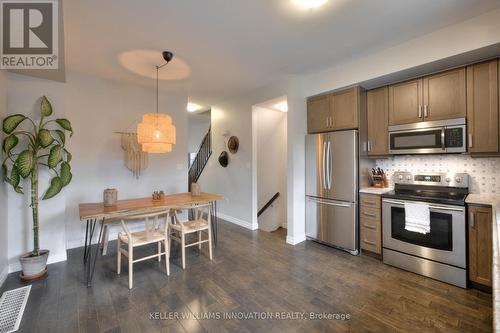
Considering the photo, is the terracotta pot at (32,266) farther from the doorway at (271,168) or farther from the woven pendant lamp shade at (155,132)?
the doorway at (271,168)

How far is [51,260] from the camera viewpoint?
117 inches

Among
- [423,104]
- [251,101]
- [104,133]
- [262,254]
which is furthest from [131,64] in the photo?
[423,104]

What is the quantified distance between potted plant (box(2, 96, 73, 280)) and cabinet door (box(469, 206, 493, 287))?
15.1ft

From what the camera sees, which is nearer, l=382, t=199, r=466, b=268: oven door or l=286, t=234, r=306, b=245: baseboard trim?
l=382, t=199, r=466, b=268: oven door

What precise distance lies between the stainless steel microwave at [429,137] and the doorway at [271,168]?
90.1 inches

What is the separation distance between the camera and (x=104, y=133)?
12.3 feet

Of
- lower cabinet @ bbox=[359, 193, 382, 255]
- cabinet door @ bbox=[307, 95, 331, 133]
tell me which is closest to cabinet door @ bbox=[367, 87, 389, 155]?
cabinet door @ bbox=[307, 95, 331, 133]

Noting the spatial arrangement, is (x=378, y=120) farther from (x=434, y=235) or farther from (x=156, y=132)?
(x=156, y=132)

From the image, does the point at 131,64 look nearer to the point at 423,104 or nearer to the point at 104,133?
the point at 104,133

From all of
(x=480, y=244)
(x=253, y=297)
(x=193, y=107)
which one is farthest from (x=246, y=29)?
(x=193, y=107)

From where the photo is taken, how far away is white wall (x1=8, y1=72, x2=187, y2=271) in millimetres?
2834

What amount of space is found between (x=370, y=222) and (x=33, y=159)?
421 cm
